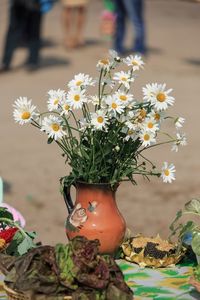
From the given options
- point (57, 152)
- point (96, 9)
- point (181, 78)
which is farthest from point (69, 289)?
point (96, 9)

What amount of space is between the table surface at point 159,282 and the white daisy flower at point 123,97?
51cm

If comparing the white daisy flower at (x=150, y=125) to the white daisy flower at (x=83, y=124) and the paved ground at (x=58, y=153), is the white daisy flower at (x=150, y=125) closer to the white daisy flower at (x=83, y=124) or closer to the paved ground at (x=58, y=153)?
the white daisy flower at (x=83, y=124)

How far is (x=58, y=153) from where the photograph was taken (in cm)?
743

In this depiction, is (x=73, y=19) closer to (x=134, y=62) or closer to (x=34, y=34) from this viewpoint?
(x=34, y=34)

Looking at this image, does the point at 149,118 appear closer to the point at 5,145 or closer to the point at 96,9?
the point at 5,145

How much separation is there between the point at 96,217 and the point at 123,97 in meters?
0.36

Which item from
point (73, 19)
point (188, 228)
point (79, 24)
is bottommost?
point (188, 228)

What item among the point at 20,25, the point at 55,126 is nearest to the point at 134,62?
the point at 55,126

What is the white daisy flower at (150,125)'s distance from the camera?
2744mm

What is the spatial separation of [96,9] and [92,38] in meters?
4.89

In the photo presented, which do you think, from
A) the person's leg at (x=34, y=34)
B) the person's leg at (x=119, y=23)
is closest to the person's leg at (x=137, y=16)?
the person's leg at (x=119, y=23)

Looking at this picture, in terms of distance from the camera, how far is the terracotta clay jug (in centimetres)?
276

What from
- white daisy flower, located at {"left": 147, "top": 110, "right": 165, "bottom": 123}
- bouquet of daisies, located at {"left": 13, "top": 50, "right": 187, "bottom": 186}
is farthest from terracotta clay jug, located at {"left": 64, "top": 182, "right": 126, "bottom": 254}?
white daisy flower, located at {"left": 147, "top": 110, "right": 165, "bottom": 123}

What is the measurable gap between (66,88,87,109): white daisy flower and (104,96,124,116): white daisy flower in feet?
0.22
